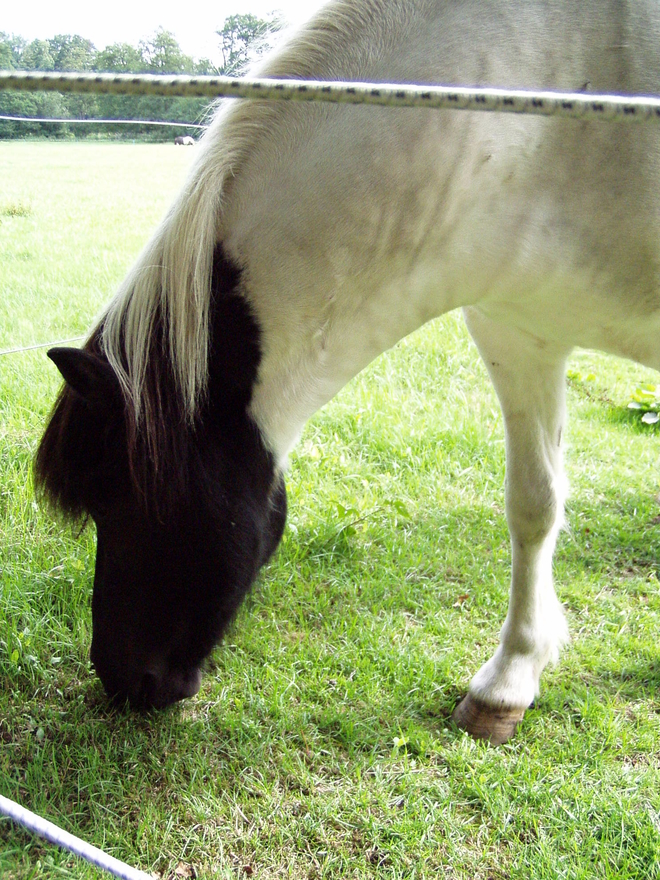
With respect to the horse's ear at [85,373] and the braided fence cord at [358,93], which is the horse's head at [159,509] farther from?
the braided fence cord at [358,93]

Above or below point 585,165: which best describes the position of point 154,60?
above

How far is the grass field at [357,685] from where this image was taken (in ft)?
5.61

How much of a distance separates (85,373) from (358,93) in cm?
76

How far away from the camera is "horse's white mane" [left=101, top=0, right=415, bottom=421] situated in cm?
134

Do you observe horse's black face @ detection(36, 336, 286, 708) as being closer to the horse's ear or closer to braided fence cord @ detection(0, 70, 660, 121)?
the horse's ear

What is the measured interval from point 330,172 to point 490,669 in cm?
148

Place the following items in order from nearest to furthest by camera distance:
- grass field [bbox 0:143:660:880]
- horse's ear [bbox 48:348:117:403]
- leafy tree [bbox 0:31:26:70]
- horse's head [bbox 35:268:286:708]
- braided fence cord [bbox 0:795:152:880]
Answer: braided fence cord [bbox 0:795:152:880]
horse's ear [bbox 48:348:117:403]
horse's head [bbox 35:268:286:708]
grass field [bbox 0:143:660:880]
leafy tree [bbox 0:31:26:70]

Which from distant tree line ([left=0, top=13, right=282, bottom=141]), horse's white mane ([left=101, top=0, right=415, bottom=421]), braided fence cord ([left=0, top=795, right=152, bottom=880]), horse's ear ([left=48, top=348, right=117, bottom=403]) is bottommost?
braided fence cord ([left=0, top=795, right=152, bottom=880])

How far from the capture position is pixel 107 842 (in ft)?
5.57

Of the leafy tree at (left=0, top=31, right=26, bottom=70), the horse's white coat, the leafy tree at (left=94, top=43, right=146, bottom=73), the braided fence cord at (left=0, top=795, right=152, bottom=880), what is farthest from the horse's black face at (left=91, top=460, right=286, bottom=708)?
the leafy tree at (left=0, top=31, right=26, bottom=70)

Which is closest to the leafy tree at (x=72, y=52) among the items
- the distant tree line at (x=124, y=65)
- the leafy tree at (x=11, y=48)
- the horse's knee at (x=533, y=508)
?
the distant tree line at (x=124, y=65)

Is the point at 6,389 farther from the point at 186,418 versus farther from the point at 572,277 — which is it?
the point at 572,277

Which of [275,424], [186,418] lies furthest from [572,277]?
[186,418]

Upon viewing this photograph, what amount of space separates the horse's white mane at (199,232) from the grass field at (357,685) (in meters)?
0.81
